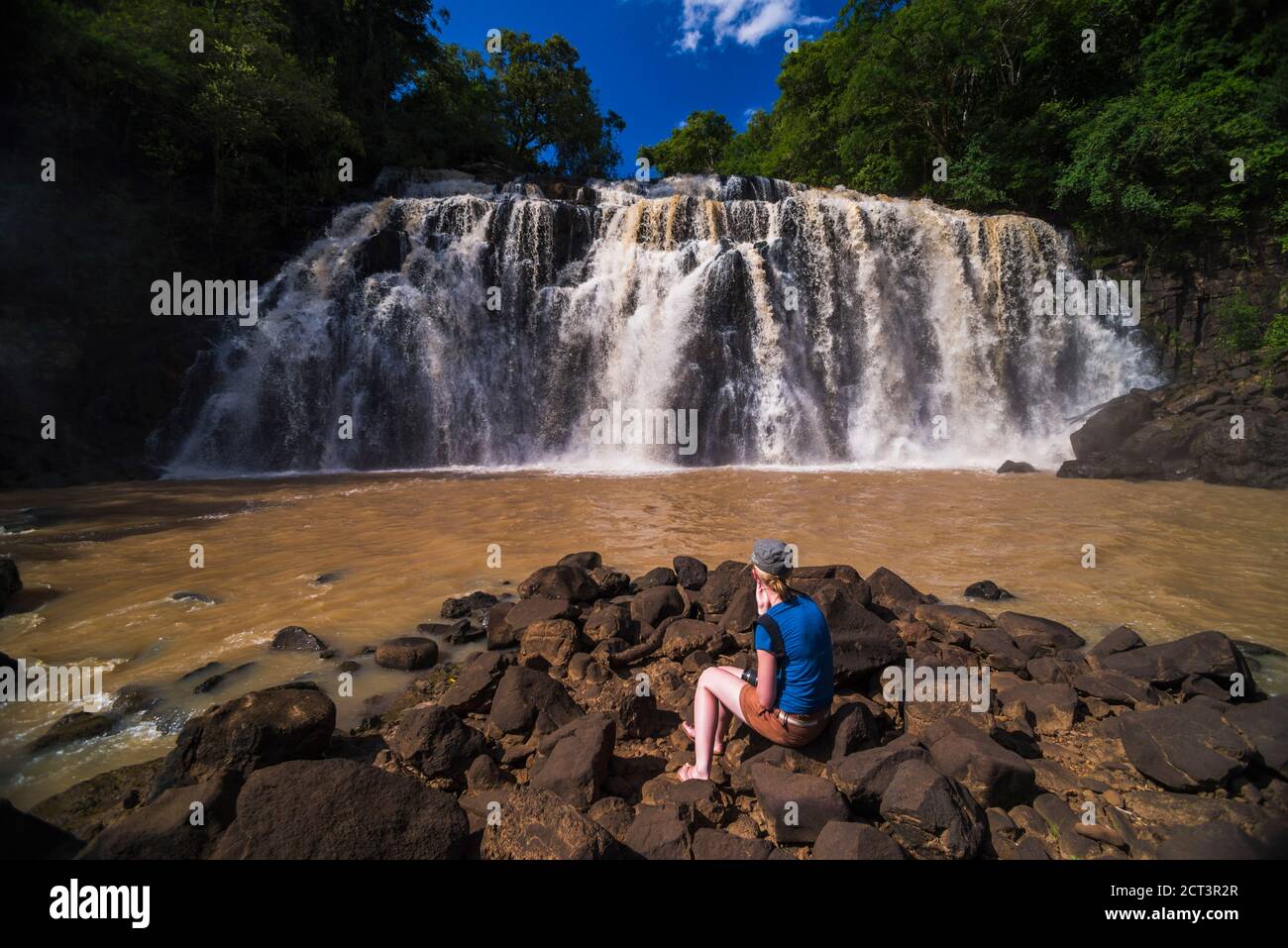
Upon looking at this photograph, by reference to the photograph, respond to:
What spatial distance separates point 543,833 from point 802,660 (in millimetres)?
1420

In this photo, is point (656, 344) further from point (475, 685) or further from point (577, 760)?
point (577, 760)

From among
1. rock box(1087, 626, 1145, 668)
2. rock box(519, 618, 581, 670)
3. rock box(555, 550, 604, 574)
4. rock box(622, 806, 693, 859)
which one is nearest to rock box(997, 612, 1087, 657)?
rock box(1087, 626, 1145, 668)

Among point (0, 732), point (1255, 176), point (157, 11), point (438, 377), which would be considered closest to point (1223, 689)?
point (0, 732)

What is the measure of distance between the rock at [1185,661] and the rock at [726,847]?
3166 mm

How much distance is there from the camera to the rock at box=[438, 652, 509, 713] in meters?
3.58

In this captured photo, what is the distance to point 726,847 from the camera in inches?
87.4

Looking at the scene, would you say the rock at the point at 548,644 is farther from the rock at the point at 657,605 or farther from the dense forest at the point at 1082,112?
the dense forest at the point at 1082,112

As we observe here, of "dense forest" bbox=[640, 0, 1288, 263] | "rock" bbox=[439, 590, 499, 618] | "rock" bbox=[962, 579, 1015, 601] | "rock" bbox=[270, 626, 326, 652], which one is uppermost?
"dense forest" bbox=[640, 0, 1288, 263]

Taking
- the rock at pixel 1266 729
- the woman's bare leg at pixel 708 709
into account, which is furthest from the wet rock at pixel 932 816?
the rock at pixel 1266 729

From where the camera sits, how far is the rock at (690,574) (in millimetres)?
5301

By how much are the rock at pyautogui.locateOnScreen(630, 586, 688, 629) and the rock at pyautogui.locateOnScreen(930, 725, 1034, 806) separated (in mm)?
2314

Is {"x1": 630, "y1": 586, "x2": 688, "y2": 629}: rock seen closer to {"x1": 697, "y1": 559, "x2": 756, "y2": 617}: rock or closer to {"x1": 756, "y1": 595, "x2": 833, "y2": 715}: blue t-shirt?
{"x1": 697, "y1": 559, "x2": 756, "y2": 617}: rock

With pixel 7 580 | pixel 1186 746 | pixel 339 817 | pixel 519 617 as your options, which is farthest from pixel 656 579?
pixel 7 580

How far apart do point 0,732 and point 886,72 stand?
31.3 meters
